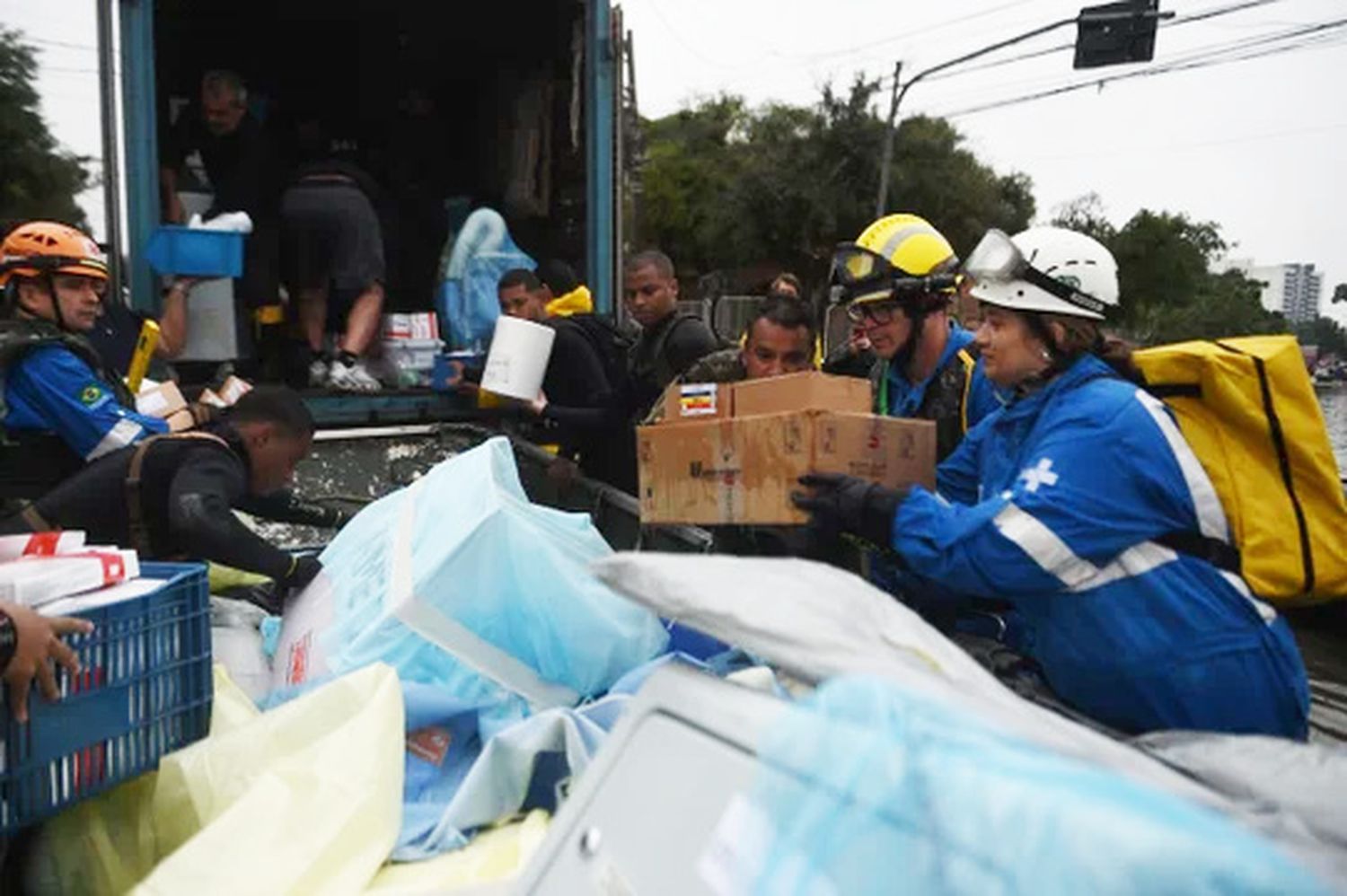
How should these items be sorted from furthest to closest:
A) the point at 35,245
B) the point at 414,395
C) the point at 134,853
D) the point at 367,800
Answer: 1. the point at 414,395
2. the point at 35,245
3. the point at 134,853
4. the point at 367,800

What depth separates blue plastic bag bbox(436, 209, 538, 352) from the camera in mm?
6121

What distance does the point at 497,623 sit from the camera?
2203mm

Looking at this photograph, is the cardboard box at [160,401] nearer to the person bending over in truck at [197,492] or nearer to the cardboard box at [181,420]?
the cardboard box at [181,420]

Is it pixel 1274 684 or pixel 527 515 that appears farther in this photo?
pixel 527 515

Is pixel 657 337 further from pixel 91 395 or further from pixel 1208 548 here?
pixel 1208 548

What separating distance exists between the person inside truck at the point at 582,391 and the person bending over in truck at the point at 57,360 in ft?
5.30

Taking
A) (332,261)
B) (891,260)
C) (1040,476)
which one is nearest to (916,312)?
(891,260)

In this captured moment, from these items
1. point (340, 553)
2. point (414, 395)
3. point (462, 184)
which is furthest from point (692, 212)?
point (340, 553)

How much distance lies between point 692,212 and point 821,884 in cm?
3214

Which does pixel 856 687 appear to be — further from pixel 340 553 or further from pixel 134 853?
pixel 340 553

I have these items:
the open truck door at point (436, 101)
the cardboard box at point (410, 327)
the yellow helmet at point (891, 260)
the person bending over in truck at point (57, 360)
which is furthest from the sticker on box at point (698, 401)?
the cardboard box at point (410, 327)

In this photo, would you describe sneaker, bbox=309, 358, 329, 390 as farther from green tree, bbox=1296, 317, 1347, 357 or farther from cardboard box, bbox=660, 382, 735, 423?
green tree, bbox=1296, 317, 1347, 357

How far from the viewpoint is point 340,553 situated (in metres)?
2.80

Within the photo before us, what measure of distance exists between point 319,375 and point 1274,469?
15.1 feet
